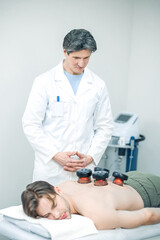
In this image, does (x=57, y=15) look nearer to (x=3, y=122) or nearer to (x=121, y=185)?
(x=3, y=122)

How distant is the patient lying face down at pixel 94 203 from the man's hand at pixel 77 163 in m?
0.21

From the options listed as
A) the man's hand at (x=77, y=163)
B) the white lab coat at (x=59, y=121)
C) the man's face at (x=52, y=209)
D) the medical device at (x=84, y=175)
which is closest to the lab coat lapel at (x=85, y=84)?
the white lab coat at (x=59, y=121)

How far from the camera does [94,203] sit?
5.80ft

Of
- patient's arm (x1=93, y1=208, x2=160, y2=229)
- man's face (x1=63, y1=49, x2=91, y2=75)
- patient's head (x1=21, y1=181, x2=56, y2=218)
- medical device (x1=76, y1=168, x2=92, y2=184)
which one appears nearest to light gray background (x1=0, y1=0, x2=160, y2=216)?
man's face (x1=63, y1=49, x2=91, y2=75)

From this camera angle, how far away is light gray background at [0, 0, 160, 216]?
2.84 m

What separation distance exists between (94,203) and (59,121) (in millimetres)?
664

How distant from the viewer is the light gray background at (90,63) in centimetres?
284

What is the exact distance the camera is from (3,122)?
2867 millimetres

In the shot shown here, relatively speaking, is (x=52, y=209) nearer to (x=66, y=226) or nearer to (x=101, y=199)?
(x=66, y=226)

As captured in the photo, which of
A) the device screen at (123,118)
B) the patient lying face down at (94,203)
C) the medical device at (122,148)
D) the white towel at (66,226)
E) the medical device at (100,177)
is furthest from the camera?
the device screen at (123,118)

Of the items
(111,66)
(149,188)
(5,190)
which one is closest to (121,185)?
(149,188)

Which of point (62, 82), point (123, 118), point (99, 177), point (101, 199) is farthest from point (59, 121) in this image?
point (123, 118)

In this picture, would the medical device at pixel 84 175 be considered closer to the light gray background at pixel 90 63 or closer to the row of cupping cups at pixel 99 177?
the row of cupping cups at pixel 99 177

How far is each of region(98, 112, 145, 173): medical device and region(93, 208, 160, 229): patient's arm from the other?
114 centimetres
